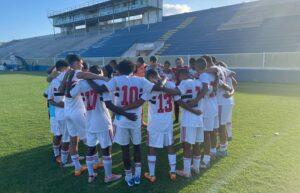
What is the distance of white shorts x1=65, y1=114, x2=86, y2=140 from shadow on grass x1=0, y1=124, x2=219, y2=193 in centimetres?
81

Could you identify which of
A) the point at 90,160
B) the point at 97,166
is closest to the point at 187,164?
the point at 90,160

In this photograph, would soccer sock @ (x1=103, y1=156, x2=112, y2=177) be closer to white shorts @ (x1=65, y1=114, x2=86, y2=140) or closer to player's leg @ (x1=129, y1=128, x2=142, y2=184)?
player's leg @ (x1=129, y1=128, x2=142, y2=184)

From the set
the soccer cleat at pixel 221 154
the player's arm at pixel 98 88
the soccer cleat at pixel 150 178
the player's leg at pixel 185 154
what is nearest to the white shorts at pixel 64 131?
the player's arm at pixel 98 88

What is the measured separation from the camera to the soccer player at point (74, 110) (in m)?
4.93

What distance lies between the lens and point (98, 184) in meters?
5.10

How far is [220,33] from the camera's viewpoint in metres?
30.2

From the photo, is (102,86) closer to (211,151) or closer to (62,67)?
(62,67)

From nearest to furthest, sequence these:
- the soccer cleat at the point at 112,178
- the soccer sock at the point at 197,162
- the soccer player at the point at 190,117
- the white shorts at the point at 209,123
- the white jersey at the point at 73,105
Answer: the soccer player at the point at 190,117
the soccer cleat at the point at 112,178
the white jersey at the point at 73,105
the soccer sock at the point at 197,162
the white shorts at the point at 209,123

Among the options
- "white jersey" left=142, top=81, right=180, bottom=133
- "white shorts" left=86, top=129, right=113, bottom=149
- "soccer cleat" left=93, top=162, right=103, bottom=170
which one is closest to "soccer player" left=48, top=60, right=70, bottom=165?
"soccer cleat" left=93, top=162, right=103, bottom=170

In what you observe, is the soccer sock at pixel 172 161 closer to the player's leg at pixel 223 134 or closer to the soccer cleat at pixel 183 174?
the soccer cleat at pixel 183 174

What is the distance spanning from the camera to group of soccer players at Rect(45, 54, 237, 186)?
4664mm

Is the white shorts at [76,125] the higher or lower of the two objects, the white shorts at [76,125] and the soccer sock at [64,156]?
the higher

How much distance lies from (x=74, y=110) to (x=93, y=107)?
547 millimetres

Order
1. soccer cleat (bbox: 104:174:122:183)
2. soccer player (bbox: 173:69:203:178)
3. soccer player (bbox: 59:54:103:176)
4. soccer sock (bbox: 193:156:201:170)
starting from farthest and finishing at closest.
Answer: soccer sock (bbox: 193:156:201:170) < soccer cleat (bbox: 104:174:122:183) < soccer player (bbox: 173:69:203:178) < soccer player (bbox: 59:54:103:176)
